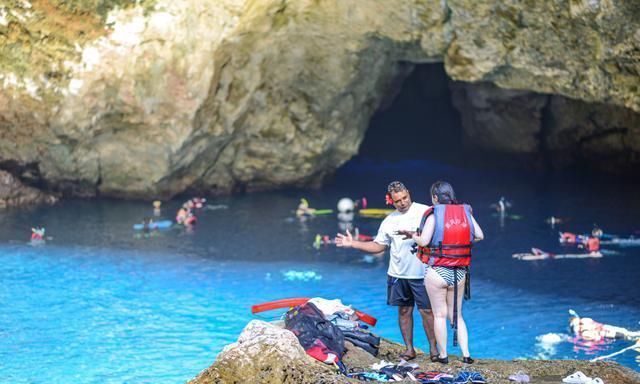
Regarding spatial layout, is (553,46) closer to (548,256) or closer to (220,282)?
(548,256)

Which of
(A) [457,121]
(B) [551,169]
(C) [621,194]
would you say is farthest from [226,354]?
(A) [457,121]

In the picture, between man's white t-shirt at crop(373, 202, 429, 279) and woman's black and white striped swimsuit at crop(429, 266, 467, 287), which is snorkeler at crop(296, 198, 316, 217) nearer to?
man's white t-shirt at crop(373, 202, 429, 279)

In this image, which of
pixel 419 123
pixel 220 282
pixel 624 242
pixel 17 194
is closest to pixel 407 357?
pixel 220 282

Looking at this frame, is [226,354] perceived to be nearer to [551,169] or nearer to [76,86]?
[76,86]

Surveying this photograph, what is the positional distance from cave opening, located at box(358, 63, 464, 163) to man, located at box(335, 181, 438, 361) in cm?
2357

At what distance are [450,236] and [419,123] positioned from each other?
27041 millimetres

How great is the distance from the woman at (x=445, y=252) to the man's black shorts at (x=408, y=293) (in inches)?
10.6

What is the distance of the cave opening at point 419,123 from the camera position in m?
33.8

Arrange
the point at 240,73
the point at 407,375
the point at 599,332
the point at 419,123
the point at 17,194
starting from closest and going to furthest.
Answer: the point at 407,375 → the point at 599,332 → the point at 240,73 → the point at 17,194 → the point at 419,123

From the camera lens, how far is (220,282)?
643 inches

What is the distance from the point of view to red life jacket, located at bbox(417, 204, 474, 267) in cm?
895

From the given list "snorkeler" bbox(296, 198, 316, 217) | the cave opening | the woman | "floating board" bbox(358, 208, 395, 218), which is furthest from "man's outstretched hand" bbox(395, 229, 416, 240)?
the cave opening

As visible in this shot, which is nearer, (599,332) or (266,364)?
(266,364)

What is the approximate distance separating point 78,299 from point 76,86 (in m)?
7.30
